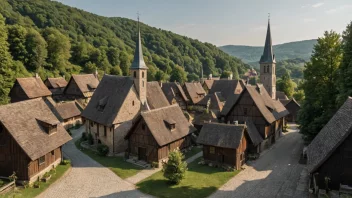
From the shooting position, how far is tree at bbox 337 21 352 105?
27.6m

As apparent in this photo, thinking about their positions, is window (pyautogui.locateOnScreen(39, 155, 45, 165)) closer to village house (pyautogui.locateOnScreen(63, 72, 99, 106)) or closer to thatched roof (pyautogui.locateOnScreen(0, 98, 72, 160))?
thatched roof (pyautogui.locateOnScreen(0, 98, 72, 160))

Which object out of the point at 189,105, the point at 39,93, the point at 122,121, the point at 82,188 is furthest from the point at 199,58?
the point at 82,188

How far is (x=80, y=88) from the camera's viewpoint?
202 feet

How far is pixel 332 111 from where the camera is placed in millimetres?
32188

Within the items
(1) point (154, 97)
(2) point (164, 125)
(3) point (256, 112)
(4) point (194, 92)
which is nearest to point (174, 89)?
(4) point (194, 92)

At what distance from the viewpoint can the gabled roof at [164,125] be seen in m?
31.3

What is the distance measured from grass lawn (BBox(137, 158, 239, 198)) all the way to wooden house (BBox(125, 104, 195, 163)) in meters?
3.19

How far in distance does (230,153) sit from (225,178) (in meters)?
3.55

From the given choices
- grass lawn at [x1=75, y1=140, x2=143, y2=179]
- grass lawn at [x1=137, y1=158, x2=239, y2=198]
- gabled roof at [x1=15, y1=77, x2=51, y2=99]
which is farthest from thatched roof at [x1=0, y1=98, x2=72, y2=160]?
gabled roof at [x1=15, y1=77, x2=51, y2=99]

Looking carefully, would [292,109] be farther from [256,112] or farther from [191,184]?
[191,184]

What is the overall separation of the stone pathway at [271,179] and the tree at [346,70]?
31.1 ft

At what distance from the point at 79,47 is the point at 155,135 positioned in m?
85.5

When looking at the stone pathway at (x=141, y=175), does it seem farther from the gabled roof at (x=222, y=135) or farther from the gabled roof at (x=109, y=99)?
the gabled roof at (x=109, y=99)

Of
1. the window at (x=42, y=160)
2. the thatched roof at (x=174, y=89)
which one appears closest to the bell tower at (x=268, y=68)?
the thatched roof at (x=174, y=89)
